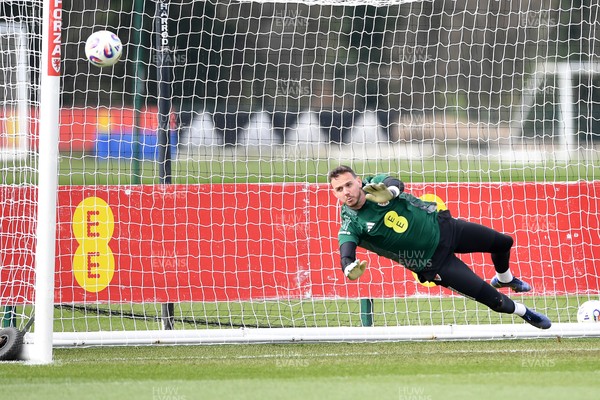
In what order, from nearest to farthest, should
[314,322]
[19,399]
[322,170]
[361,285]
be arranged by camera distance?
[19,399], [361,285], [314,322], [322,170]

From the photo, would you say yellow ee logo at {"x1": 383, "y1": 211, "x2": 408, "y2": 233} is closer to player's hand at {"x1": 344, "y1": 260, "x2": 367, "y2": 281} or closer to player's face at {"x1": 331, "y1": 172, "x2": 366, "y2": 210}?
player's face at {"x1": 331, "y1": 172, "x2": 366, "y2": 210}

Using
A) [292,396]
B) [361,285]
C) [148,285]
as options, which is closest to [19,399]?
[292,396]

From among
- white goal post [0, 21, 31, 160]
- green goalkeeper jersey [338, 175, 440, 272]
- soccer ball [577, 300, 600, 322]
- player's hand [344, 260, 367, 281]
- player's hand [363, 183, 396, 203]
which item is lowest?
soccer ball [577, 300, 600, 322]

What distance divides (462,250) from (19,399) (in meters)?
4.13

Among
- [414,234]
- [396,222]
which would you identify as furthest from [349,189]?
[414,234]

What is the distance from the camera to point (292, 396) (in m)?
7.20

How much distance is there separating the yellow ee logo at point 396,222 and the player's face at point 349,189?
0.94 ft

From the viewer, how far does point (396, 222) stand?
889cm

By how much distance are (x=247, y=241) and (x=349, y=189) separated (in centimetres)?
268

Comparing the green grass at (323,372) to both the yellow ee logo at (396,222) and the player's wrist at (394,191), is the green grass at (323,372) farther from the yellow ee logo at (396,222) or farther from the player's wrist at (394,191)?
the player's wrist at (394,191)

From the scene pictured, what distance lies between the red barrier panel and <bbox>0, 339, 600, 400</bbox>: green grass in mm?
811

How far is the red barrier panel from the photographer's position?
10703mm

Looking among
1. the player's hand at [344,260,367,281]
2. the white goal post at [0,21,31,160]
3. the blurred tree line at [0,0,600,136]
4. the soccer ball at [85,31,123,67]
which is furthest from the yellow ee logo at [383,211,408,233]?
the white goal post at [0,21,31,160]

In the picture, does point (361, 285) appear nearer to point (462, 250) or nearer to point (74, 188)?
point (462, 250)
